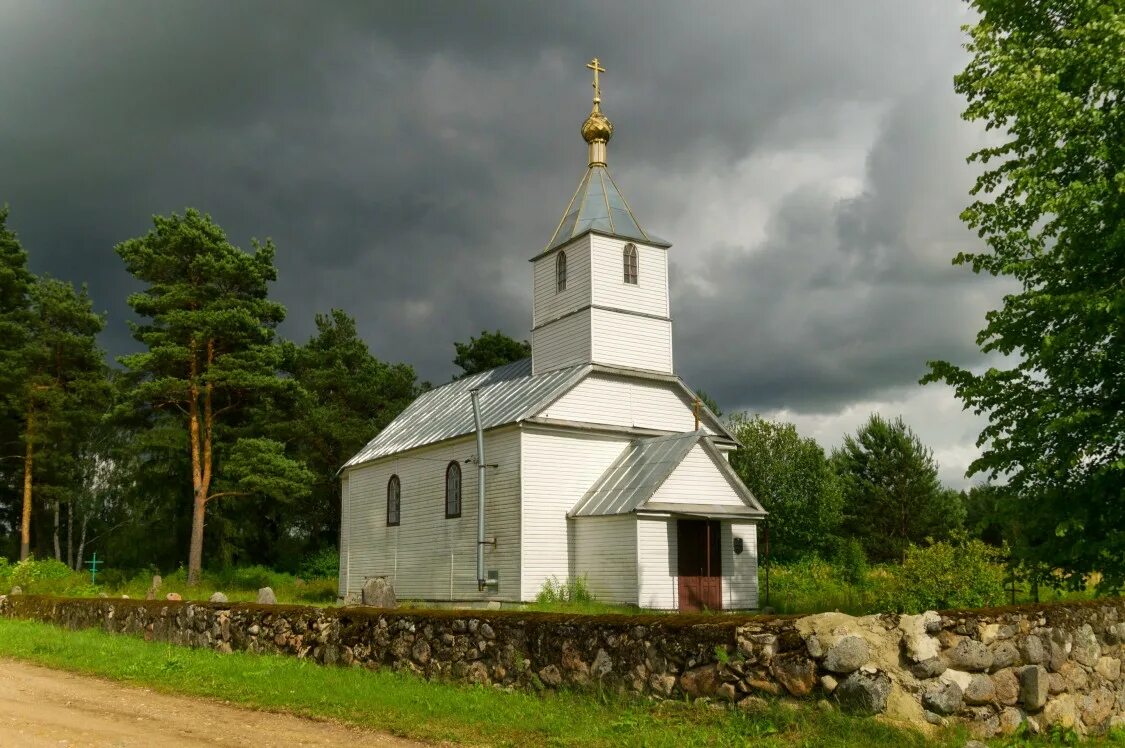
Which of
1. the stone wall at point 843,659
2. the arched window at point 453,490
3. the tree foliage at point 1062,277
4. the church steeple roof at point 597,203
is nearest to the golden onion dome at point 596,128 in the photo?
the church steeple roof at point 597,203

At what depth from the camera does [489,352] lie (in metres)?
54.8

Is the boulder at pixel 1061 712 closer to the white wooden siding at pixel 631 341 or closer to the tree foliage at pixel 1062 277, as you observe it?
the tree foliage at pixel 1062 277

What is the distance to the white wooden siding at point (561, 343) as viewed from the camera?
27641 millimetres

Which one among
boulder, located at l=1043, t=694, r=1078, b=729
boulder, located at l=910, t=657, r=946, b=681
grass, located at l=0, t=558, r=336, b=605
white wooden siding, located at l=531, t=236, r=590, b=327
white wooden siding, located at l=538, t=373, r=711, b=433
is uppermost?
white wooden siding, located at l=531, t=236, r=590, b=327

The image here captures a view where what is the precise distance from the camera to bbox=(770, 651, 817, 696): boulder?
809 cm

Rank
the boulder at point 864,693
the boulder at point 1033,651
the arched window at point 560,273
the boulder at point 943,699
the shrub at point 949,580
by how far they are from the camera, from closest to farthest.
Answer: the boulder at point 864,693 < the boulder at point 943,699 < the boulder at point 1033,651 < the shrub at point 949,580 < the arched window at point 560,273

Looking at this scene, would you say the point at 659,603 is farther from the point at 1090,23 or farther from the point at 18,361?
the point at 18,361

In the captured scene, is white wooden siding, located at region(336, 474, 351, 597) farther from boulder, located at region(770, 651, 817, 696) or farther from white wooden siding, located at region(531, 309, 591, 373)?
boulder, located at region(770, 651, 817, 696)

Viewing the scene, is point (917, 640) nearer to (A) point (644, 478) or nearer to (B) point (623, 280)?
(A) point (644, 478)

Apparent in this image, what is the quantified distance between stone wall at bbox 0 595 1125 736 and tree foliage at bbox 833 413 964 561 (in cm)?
4361

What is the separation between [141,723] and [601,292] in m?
20.0

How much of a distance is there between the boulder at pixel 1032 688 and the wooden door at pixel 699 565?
14980 mm

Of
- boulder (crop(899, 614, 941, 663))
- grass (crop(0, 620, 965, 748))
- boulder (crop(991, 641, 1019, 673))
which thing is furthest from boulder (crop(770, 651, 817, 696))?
boulder (crop(991, 641, 1019, 673))

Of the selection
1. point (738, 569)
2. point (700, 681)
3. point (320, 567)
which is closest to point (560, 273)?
point (738, 569)
